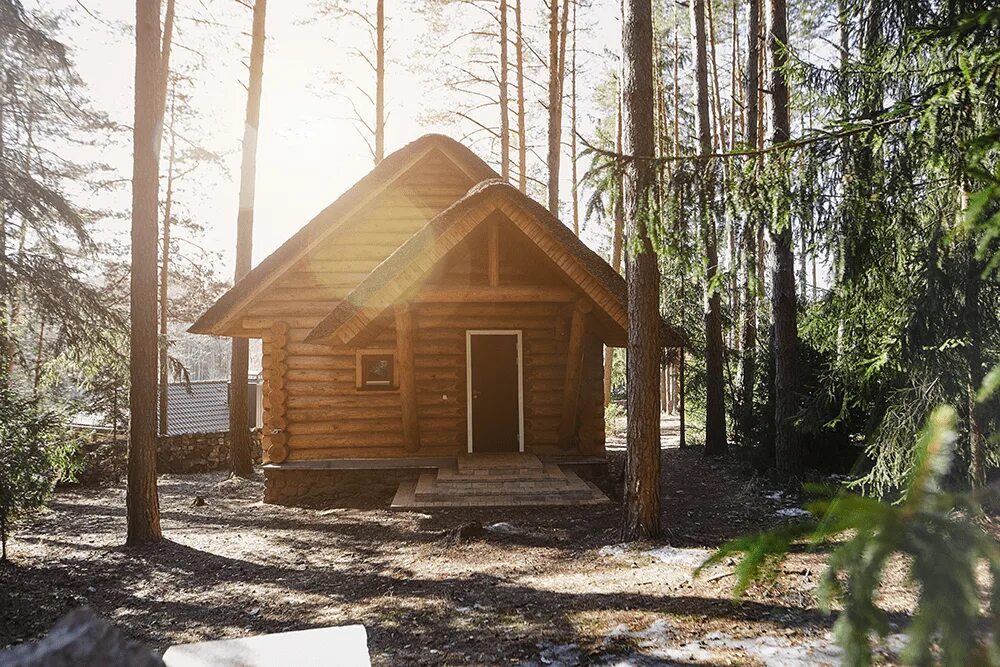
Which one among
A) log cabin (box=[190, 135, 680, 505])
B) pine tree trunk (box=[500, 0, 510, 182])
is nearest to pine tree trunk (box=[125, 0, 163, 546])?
log cabin (box=[190, 135, 680, 505])

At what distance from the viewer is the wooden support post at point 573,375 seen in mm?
9594

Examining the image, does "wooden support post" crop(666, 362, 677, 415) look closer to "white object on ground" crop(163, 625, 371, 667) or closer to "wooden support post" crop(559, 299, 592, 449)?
"wooden support post" crop(559, 299, 592, 449)

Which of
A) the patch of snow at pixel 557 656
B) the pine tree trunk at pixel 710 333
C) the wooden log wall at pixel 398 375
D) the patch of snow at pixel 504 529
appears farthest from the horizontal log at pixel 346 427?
the pine tree trunk at pixel 710 333

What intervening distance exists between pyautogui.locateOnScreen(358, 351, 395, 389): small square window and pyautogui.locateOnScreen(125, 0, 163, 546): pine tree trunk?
12.6 feet

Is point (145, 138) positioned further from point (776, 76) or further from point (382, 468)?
point (776, 76)

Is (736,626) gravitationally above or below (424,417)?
below

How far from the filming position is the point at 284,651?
10.1 ft

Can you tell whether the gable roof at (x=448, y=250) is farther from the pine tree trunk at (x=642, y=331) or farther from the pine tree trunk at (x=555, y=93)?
the pine tree trunk at (x=555, y=93)

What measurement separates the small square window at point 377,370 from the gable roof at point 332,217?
2.22m

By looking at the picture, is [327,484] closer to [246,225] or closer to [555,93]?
[246,225]

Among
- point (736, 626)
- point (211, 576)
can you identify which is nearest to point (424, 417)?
point (211, 576)

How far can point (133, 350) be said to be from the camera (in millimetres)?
7660

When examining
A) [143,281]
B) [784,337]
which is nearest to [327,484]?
[143,281]

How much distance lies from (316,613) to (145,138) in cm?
642
